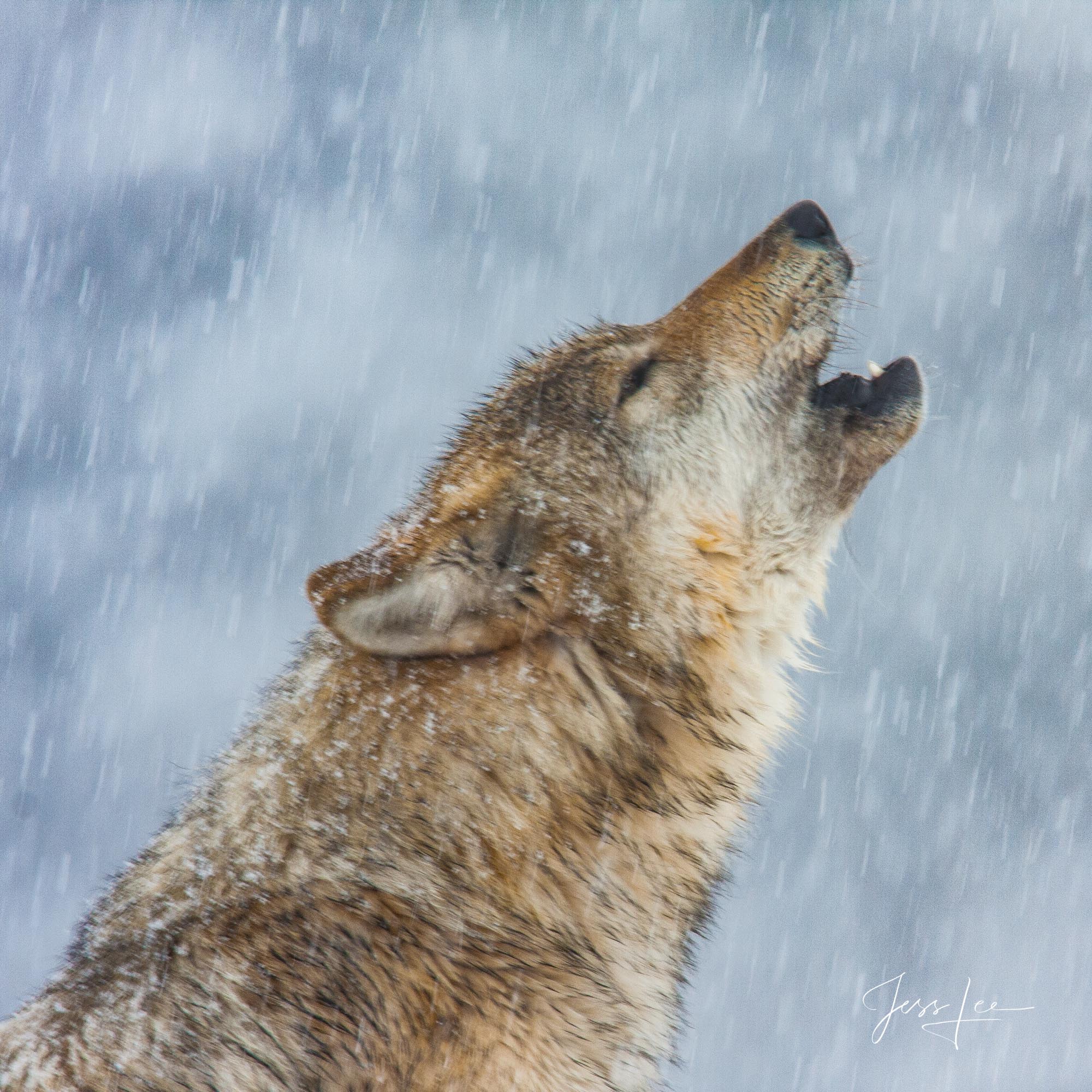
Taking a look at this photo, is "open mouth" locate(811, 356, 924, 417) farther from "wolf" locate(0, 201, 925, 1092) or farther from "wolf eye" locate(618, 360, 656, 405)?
"wolf eye" locate(618, 360, 656, 405)

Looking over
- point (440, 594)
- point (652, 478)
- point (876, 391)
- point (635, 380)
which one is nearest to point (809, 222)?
point (876, 391)

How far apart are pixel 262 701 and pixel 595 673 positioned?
105 cm

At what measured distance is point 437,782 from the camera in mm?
2707

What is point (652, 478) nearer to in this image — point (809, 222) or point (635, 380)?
point (635, 380)

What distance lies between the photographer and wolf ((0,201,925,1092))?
2.32 meters

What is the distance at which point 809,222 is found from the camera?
4.11 metres

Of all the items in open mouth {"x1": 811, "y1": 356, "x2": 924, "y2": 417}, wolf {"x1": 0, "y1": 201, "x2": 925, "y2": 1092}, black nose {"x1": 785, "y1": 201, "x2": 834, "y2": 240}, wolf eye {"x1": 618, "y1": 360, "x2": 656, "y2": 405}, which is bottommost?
wolf {"x1": 0, "y1": 201, "x2": 925, "y2": 1092}

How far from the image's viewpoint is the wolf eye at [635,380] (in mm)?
3654

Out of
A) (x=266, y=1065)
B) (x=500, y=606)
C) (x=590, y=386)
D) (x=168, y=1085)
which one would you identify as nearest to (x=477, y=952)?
(x=266, y=1065)

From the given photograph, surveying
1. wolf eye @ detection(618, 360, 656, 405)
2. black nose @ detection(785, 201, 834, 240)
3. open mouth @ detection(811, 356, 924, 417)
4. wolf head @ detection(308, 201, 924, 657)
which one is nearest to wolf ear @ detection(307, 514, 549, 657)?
wolf head @ detection(308, 201, 924, 657)

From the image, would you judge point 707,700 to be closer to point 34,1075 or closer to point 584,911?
point 584,911

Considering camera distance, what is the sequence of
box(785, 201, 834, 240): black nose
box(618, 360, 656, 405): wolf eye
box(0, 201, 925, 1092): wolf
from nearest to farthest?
box(0, 201, 925, 1092): wolf, box(618, 360, 656, 405): wolf eye, box(785, 201, 834, 240): black nose

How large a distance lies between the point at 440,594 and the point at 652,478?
103 cm

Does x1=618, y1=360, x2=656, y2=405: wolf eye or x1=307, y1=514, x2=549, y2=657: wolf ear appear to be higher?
x1=618, y1=360, x2=656, y2=405: wolf eye
